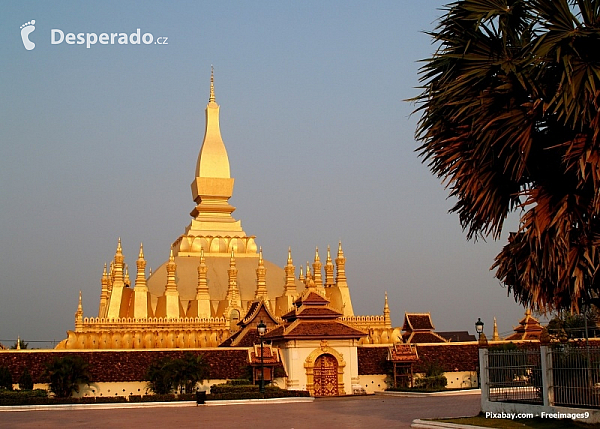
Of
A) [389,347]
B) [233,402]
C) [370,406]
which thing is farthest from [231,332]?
[370,406]

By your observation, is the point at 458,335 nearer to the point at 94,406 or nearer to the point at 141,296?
the point at 141,296

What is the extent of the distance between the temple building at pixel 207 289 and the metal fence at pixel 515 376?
59.9ft

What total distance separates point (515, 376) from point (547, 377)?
153cm

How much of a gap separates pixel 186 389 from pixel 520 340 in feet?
55.9

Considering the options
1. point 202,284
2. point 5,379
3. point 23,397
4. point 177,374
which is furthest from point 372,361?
point 202,284

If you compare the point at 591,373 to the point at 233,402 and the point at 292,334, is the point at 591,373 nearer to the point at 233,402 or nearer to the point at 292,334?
the point at 233,402

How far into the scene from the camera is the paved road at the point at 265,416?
17.9m

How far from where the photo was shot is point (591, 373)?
15.3 metres

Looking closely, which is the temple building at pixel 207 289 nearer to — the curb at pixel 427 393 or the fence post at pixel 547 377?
the curb at pixel 427 393

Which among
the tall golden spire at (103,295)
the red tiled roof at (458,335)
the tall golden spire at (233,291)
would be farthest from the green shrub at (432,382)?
the red tiled roof at (458,335)

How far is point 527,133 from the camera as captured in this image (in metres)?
13.2

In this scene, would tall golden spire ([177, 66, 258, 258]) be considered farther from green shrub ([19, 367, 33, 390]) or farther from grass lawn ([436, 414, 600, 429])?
grass lawn ([436, 414, 600, 429])

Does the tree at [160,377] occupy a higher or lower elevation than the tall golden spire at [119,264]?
lower

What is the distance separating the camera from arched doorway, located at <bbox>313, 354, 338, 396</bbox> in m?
29.8
